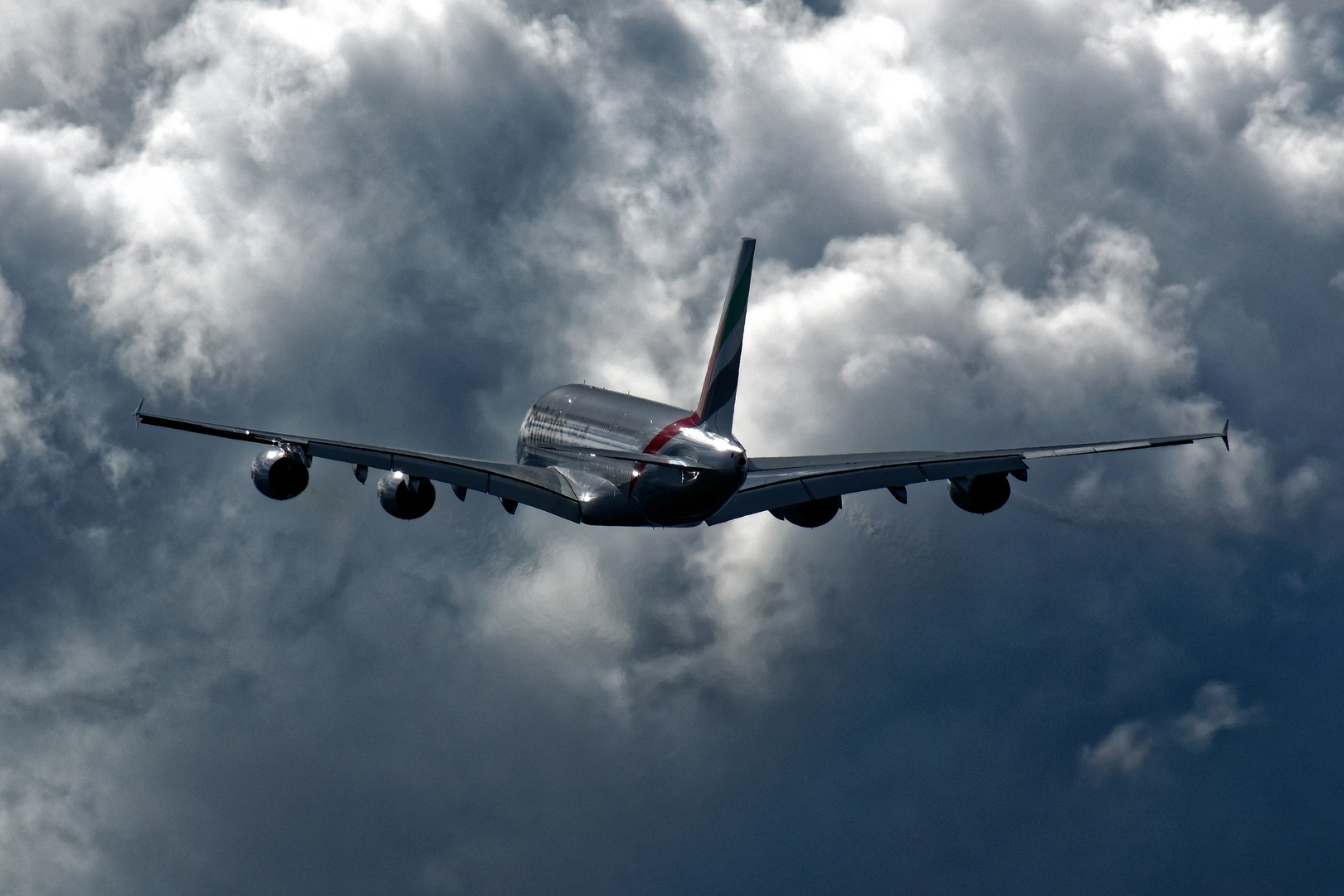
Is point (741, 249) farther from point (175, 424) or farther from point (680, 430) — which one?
point (175, 424)

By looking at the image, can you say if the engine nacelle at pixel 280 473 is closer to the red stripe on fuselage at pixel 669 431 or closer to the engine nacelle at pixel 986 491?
the red stripe on fuselage at pixel 669 431

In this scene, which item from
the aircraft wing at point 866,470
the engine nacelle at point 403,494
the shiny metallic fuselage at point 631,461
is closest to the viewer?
the shiny metallic fuselage at point 631,461

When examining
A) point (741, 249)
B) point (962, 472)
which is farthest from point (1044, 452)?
point (741, 249)

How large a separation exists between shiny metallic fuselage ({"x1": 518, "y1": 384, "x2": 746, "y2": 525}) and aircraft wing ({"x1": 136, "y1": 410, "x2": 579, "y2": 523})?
121 cm

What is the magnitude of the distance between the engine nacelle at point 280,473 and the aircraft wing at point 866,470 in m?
14.2

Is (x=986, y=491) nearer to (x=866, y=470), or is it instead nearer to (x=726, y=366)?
(x=866, y=470)

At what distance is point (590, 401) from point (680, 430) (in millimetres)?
9569

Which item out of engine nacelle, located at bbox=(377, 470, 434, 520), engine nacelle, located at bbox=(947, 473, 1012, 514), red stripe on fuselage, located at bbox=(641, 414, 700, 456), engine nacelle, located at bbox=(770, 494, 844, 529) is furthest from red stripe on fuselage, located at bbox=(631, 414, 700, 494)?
engine nacelle, located at bbox=(947, 473, 1012, 514)

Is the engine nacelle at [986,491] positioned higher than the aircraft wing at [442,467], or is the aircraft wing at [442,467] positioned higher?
the aircraft wing at [442,467]

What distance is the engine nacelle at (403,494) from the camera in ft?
177

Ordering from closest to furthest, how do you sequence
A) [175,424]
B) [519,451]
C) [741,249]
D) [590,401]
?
[175,424]
[741,249]
[590,401]
[519,451]

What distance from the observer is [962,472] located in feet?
165

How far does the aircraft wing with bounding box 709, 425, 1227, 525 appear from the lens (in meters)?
49.8

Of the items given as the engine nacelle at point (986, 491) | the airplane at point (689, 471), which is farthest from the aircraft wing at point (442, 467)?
the engine nacelle at point (986, 491)
